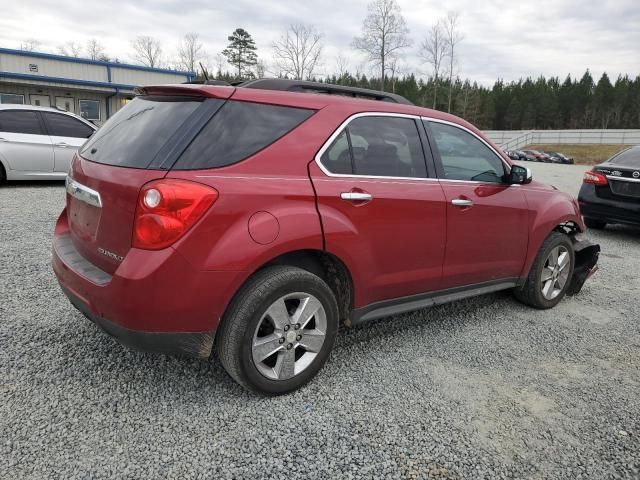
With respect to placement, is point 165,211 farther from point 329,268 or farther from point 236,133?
point 329,268

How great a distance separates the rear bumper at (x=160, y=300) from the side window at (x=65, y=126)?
8.44 metres

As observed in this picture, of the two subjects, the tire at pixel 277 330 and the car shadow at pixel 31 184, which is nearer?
the tire at pixel 277 330

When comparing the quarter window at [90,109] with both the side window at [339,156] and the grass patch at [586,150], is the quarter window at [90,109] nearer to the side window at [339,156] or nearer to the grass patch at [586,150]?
the side window at [339,156]

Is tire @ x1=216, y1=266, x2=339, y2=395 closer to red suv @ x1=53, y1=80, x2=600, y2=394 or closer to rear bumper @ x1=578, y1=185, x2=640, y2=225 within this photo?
red suv @ x1=53, y1=80, x2=600, y2=394

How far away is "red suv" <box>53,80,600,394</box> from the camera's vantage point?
7.64 feet

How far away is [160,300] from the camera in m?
2.30

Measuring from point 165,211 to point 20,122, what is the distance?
8.93 meters

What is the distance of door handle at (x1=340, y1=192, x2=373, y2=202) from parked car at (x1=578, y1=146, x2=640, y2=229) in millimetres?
6105

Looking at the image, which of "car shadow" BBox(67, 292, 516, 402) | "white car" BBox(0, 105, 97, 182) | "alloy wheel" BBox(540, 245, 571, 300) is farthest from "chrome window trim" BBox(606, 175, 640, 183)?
"white car" BBox(0, 105, 97, 182)

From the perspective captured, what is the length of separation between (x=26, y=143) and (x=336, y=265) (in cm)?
884

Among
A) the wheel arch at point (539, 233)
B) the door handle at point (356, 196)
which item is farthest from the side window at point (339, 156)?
the wheel arch at point (539, 233)

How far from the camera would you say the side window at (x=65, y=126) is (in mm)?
9555

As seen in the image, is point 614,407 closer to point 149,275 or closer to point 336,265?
point 336,265

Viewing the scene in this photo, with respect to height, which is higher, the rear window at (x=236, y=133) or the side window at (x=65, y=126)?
the side window at (x=65, y=126)
